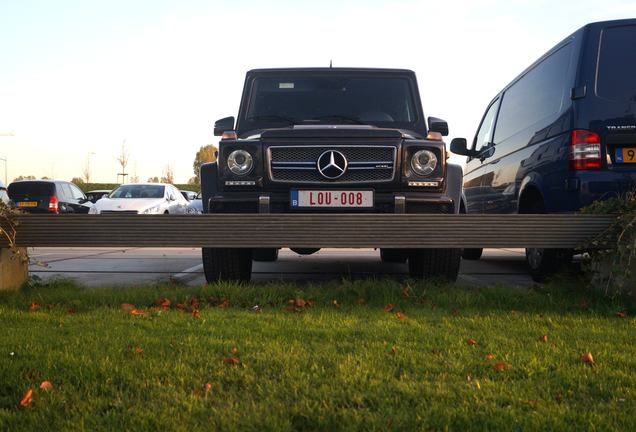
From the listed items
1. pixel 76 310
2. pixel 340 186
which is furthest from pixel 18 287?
pixel 340 186

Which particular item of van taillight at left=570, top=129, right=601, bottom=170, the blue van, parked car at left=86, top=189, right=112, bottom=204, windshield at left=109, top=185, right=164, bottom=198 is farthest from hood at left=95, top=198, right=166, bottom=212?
van taillight at left=570, top=129, right=601, bottom=170

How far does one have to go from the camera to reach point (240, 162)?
4.66 m

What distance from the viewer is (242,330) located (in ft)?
10.7

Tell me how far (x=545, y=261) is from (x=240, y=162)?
3197 mm

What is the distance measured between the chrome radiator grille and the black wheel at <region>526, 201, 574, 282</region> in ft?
5.92

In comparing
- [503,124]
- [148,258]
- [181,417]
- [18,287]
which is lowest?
[148,258]

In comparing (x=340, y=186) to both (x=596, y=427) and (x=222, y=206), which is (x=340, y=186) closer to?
(x=222, y=206)

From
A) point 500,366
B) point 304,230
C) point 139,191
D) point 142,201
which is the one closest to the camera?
point 500,366

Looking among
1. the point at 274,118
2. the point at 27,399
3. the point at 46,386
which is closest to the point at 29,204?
the point at 274,118

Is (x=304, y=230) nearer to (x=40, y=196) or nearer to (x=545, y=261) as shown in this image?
(x=545, y=261)

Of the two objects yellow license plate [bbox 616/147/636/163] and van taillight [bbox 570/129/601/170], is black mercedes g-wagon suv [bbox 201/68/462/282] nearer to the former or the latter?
van taillight [bbox 570/129/601/170]

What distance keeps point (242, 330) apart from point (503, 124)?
5.18m

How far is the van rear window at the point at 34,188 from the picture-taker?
558 inches

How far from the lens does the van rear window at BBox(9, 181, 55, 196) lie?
14.2m
